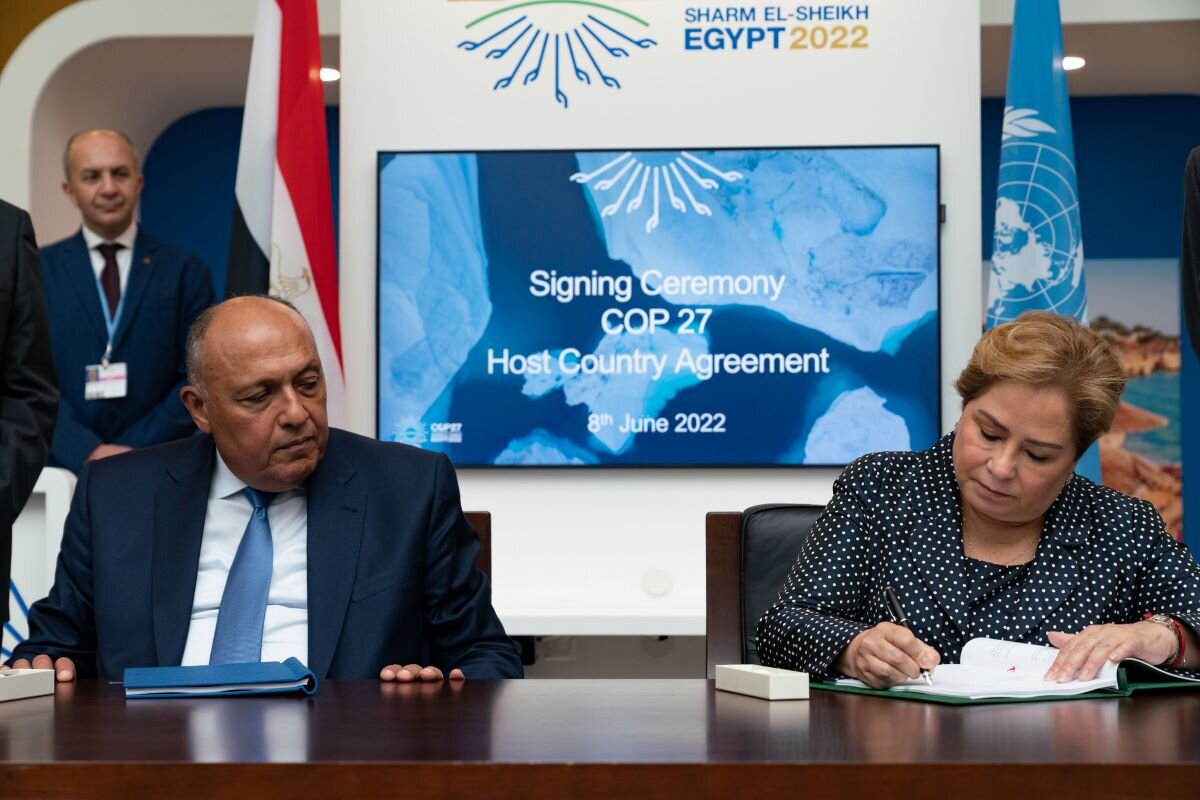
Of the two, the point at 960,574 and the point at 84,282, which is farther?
the point at 84,282

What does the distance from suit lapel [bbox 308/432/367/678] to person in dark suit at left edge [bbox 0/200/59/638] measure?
0.76 metres

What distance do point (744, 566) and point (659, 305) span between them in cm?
214

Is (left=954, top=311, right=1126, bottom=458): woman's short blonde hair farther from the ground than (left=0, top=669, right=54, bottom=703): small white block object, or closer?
farther from the ground

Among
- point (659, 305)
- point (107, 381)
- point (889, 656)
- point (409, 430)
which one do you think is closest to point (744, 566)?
point (889, 656)

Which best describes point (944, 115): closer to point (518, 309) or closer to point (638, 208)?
point (638, 208)

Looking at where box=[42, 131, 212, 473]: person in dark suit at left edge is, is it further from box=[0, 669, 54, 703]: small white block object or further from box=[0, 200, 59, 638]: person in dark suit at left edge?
box=[0, 669, 54, 703]: small white block object

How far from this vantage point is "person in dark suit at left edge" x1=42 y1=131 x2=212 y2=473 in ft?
14.6

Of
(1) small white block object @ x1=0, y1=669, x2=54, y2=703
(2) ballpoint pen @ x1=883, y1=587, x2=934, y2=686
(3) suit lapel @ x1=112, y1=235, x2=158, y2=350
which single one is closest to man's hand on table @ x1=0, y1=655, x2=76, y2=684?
(1) small white block object @ x1=0, y1=669, x2=54, y2=703

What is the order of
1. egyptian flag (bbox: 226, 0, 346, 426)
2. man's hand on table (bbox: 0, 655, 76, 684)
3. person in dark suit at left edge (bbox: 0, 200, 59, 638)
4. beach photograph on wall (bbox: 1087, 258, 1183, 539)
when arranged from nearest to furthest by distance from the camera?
man's hand on table (bbox: 0, 655, 76, 684) < person in dark suit at left edge (bbox: 0, 200, 59, 638) < egyptian flag (bbox: 226, 0, 346, 426) < beach photograph on wall (bbox: 1087, 258, 1183, 539)

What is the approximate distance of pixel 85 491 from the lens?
91.0 inches

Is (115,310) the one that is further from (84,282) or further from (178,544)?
(178,544)

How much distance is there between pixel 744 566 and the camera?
7.57ft

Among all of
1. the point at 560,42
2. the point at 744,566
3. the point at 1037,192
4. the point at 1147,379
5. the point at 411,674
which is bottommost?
the point at 411,674

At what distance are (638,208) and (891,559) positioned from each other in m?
2.43
